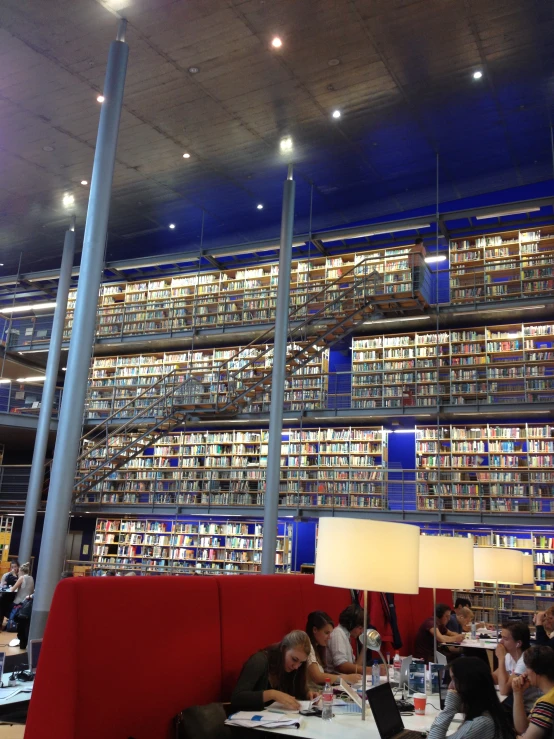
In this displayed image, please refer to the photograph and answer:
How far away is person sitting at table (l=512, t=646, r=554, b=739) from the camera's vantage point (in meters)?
2.44

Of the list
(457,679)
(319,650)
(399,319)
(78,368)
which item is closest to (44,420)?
(78,368)

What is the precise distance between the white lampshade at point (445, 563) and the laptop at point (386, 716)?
95 centimetres

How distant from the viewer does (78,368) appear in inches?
278

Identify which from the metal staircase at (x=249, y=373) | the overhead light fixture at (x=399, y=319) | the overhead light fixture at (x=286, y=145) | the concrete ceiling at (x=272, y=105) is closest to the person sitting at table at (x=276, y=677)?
the concrete ceiling at (x=272, y=105)

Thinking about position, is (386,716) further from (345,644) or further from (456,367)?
(456,367)

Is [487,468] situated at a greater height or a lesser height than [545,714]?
greater

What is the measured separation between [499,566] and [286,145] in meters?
7.55

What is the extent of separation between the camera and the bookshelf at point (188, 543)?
490 inches

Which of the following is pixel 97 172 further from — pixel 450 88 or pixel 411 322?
pixel 411 322

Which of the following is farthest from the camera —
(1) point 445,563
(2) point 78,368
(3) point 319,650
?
(2) point 78,368

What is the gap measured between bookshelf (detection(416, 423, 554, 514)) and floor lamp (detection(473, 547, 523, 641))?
16.0 ft

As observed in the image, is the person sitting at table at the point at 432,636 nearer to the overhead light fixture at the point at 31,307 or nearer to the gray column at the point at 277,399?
the gray column at the point at 277,399

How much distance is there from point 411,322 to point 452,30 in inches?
209

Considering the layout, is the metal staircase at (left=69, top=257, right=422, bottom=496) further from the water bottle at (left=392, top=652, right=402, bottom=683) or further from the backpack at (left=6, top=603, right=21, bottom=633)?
the water bottle at (left=392, top=652, right=402, bottom=683)
